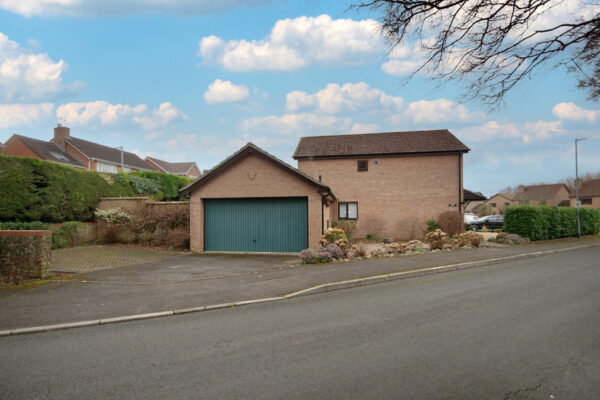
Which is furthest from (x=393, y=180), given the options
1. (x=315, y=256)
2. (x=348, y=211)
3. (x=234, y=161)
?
(x=315, y=256)

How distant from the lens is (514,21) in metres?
4.07

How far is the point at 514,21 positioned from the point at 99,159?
139 ft

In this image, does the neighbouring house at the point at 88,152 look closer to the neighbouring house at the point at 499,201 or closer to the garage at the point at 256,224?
the garage at the point at 256,224

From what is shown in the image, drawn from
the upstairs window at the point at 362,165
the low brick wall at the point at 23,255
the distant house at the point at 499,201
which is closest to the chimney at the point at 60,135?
the upstairs window at the point at 362,165

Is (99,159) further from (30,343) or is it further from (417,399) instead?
(417,399)

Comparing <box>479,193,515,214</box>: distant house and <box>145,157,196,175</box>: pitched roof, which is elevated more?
<box>145,157,196,175</box>: pitched roof

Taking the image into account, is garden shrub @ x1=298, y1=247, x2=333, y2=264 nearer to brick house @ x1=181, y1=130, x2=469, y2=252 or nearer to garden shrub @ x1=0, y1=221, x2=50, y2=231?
brick house @ x1=181, y1=130, x2=469, y2=252

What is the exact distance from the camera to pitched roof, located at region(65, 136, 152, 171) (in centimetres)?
3806

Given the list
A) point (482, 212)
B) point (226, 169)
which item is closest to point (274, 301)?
point (226, 169)

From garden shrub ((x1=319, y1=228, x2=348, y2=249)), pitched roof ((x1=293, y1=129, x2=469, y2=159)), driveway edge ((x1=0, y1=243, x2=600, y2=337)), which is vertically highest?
pitched roof ((x1=293, y1=129, x2=469, y2=159))

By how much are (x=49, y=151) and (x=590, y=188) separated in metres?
83.2

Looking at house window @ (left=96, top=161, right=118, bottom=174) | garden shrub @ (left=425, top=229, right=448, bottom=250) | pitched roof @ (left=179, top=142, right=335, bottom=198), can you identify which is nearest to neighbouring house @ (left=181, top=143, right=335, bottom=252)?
pitched roof @ (left=179, top=142, right=335, bottom=198)

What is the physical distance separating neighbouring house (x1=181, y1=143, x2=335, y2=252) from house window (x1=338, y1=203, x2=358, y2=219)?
7751mm

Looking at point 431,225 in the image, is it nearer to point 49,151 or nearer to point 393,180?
point 393,180
